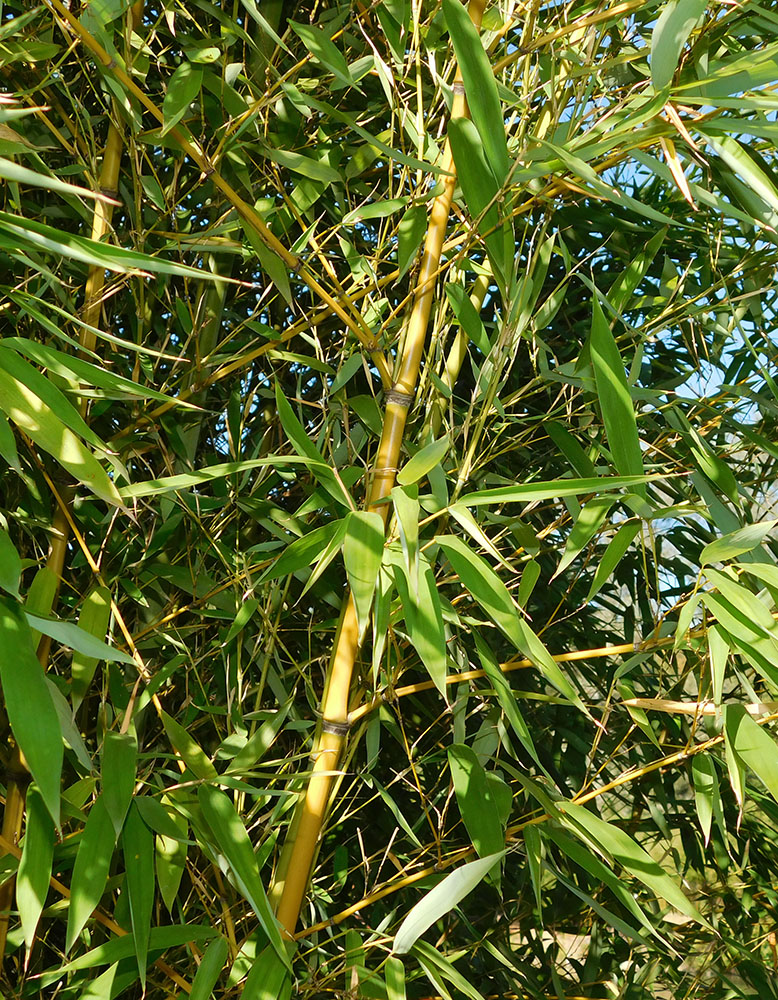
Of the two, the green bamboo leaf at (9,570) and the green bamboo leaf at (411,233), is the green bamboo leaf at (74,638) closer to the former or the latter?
the green bamboo leaf at (9,570)

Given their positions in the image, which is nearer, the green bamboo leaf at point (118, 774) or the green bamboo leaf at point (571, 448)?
the green bamboo leaf at point (118, 774)

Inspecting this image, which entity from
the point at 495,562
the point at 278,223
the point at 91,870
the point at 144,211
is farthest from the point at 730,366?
the point at 91,870

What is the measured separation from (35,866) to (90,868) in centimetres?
4

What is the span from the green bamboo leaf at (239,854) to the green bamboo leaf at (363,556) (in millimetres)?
187

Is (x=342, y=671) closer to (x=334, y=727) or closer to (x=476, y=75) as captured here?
(x=334, y=727)

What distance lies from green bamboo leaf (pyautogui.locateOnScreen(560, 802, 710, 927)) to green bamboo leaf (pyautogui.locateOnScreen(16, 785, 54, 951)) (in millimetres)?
368

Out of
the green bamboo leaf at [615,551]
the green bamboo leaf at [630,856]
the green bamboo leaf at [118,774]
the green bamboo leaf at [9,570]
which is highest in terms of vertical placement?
the green bamboo leaf at [9,570]

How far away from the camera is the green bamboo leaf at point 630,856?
2.24ft

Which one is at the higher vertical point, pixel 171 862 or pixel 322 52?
pixel 322 52

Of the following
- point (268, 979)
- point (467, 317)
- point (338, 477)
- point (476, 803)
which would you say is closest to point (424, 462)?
point (338, 477)

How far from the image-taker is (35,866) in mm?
614

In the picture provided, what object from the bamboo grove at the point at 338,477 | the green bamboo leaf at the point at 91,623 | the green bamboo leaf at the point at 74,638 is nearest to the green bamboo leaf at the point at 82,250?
the bamboo grove at the point at 338,477

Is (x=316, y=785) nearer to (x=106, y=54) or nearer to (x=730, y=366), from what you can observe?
(x=106, y=54)

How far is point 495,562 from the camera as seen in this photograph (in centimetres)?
94
